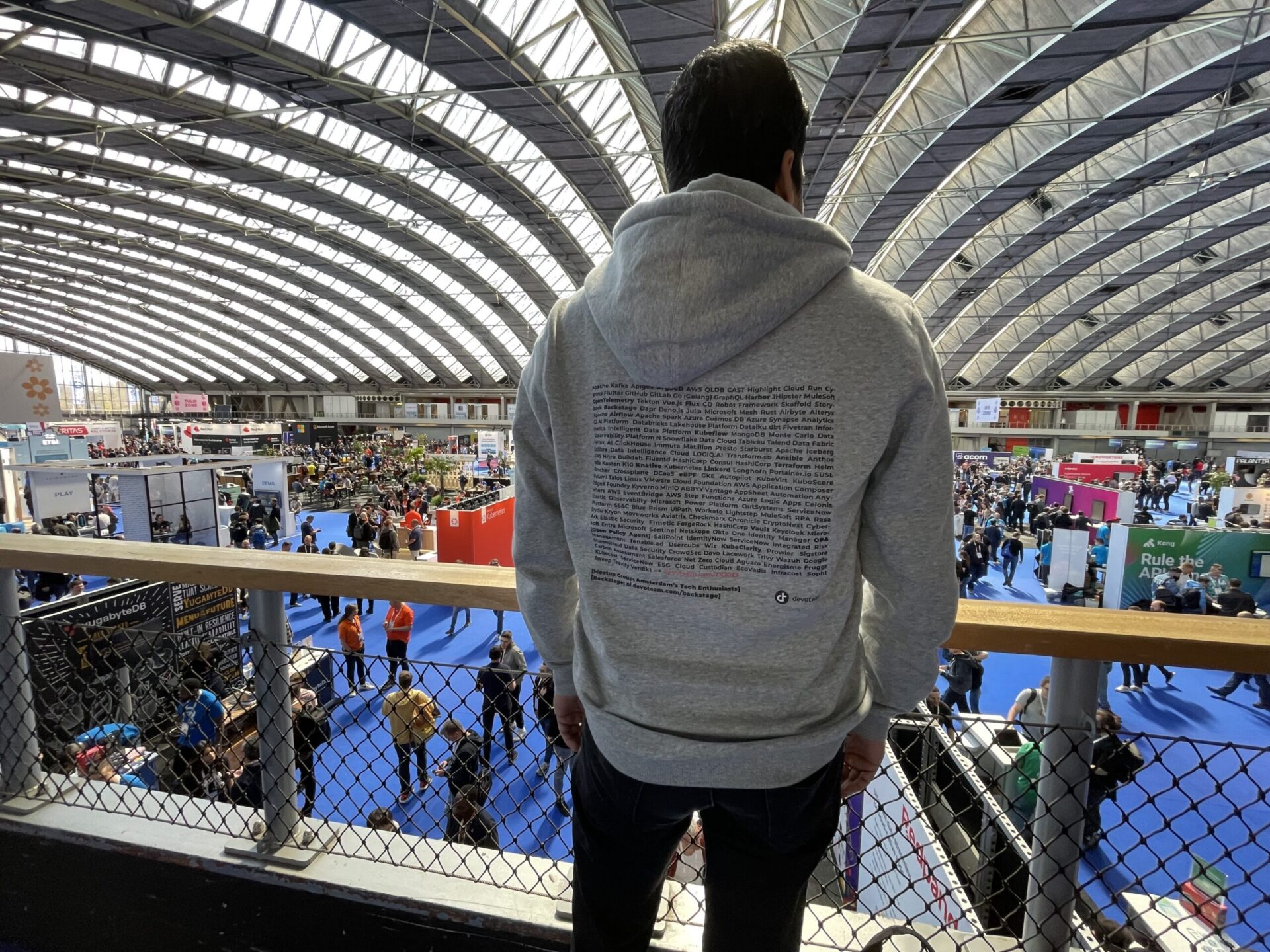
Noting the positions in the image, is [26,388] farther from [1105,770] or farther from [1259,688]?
[1259,688]

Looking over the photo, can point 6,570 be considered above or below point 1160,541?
above

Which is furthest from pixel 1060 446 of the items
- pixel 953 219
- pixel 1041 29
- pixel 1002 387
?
pixel 1041 29

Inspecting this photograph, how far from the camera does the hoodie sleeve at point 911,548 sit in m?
0.81

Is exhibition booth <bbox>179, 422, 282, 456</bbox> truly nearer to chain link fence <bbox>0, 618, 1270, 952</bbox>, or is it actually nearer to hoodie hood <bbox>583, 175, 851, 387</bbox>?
chain link fence <bbox>0, 618, 1270, 952</bbox>

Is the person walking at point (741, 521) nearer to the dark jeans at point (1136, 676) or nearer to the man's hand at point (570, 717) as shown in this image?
the man's hand at point (570, 717)

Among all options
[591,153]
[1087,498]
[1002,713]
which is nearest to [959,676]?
→ [1002,713]

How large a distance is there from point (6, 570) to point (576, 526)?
1912 millimetres

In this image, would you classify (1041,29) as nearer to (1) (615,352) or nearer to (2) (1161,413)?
(1) (615,352)

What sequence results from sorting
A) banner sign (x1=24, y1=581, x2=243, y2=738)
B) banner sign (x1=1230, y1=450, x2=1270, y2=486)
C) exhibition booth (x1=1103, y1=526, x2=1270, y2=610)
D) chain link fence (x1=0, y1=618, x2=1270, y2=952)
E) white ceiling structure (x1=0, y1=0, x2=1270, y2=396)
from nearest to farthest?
1. chain link fence (x1=0, y1=618, x2=1270, y2=952)
2. banner sign (x1=24, y1=581, x2=243, y2=738)
3. exhibition booth (x1=1103, y1=526, x2=1270, y2=610)
4. white ceiling structure (x1=0, y1=0, x2=1270, y2=396)
5. banner sign (x1=1230, y1=450, x2=1270, y2=486)

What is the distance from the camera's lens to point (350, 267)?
3016 centimetres

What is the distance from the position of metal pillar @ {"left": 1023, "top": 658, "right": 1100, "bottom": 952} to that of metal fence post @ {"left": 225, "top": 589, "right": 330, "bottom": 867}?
5.56 feet

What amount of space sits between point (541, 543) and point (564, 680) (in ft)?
0.79

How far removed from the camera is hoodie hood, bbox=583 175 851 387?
77 cm

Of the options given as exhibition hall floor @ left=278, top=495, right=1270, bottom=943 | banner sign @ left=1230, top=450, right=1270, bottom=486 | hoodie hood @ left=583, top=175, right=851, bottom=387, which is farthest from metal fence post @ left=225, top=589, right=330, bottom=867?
banner sign @ left=1230, top=450, right=1270, bottom=486
